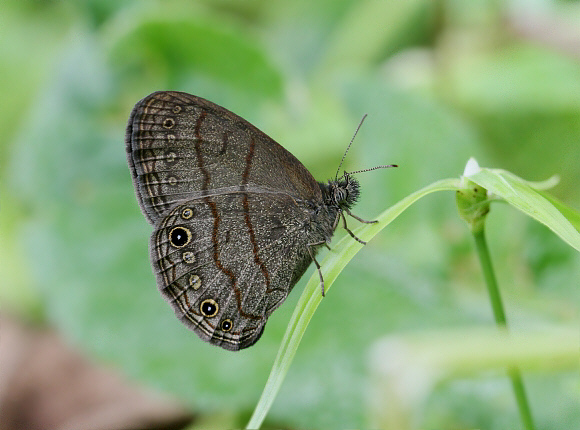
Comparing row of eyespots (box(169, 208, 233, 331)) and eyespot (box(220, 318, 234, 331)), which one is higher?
row of eyespots (box(169, 208, 233, 331))

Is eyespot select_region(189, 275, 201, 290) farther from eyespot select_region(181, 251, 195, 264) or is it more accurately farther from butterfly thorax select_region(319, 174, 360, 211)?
butterfly thorax select_region(319, 174, 360, 211)

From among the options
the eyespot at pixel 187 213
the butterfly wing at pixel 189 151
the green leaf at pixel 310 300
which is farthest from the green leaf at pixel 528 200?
the eyespot at pixel 187 213

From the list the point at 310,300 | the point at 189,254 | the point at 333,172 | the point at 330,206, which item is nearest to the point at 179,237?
the point at 189,254

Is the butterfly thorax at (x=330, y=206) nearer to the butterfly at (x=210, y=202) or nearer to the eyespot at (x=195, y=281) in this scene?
the butterfly at (x=210, y=202)

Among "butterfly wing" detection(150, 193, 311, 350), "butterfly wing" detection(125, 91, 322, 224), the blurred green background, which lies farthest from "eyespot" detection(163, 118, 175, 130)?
the blurred green background

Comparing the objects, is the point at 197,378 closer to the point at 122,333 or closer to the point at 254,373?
the point at 254,373

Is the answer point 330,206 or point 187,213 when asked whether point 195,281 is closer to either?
point 187,213

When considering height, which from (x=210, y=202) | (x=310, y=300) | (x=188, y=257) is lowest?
(x=310, y=300)

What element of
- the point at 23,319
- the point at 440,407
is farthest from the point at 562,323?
the point at 23,319
